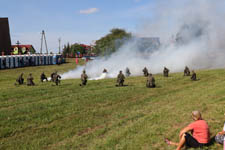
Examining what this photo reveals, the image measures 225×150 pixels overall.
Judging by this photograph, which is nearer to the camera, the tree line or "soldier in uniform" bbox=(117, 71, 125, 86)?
"soldier in uniform" bbox=(117, 71, 125, 86)

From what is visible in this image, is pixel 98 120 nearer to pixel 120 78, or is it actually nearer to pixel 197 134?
pixel 197 134

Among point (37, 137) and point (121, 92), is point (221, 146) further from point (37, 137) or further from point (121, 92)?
point (121, 92)

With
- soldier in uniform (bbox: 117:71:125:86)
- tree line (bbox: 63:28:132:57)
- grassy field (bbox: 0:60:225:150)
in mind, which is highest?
tree line (bbox: 63:28:132:57)

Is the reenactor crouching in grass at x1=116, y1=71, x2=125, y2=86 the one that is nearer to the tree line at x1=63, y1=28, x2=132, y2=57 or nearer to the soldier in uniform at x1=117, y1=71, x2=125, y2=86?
the soldier in uniform at x1=117, y1=71, x2=125, y2=86

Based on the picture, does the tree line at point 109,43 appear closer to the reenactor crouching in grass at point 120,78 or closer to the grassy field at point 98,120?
the reenactor crouching in grass at point 120,78

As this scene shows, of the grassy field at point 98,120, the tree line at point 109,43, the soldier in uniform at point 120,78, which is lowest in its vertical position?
the grassy field at point 98,120

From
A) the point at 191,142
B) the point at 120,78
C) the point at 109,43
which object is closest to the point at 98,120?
the point at 191,142

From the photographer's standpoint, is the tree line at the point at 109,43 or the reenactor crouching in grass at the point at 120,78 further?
the tree line at the point at 109,43

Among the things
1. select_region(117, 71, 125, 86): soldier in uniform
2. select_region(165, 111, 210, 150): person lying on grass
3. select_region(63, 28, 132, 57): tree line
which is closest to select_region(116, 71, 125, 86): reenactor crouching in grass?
select_region(117, 71, 125, 86): soldier in uniform

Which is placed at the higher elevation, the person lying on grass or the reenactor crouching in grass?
the reenactor crouching in grass

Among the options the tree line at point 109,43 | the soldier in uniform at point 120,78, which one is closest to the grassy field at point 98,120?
the soldier in uniform at point 120,78

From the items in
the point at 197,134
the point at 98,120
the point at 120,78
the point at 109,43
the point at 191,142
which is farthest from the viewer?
the point at 109,43

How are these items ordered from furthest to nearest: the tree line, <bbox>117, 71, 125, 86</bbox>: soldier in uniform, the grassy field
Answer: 1. the tree line
2. <bbox>117, 71, 125, 86</bbox>: soldier in uniform
3. the grassy field

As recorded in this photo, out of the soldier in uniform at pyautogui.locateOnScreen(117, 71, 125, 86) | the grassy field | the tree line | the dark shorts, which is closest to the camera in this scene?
the dark shorts
